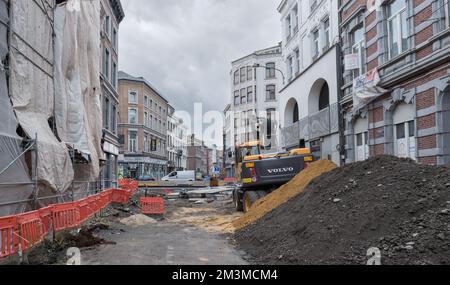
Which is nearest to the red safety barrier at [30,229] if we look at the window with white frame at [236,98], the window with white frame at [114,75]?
the window with white frame at [114,75]

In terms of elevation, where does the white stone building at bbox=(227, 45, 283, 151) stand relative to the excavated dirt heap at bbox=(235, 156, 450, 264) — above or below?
above

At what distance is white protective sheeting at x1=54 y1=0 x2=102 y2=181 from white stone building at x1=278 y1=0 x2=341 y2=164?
29.4 feet

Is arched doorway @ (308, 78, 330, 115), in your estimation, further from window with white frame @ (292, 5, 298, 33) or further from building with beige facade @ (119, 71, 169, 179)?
building with beige facade @ (119, 71, 169, 179)

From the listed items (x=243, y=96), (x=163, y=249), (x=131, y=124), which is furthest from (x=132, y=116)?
(x=163, y=249)

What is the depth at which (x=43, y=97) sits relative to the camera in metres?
13.0

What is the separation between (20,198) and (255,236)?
5448 millimetres

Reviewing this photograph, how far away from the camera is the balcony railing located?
22737 millimetres

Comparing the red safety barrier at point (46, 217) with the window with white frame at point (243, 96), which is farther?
the window with white frame at point (243, 96)

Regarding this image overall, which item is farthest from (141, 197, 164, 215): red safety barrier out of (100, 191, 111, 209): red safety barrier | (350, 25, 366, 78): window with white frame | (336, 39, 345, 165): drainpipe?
(350, 25, 366, 78): window with white frame

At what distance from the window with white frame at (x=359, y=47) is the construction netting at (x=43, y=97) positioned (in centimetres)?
1164

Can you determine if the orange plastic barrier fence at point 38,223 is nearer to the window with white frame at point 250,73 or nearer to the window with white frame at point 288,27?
the window with white frame at point 288,27

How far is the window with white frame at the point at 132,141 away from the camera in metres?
64.4
